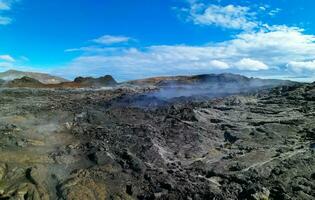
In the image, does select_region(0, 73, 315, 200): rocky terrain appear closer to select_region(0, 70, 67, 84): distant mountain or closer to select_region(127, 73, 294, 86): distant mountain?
select_region(127, 73, 294, 86): distant mountain

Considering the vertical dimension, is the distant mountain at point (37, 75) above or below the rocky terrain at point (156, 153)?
above

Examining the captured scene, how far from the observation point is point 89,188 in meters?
10.4

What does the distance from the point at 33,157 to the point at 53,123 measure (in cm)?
363

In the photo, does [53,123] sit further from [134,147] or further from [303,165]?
[303,165]

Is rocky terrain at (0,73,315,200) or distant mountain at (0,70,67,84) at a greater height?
distant mountain at (0,70,67,84)

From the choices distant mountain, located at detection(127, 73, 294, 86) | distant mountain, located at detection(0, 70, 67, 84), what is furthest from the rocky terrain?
distant mountain, located at detection(0, 70, 67, 84)

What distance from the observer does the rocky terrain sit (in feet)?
35.0

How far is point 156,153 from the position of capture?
1326 cm

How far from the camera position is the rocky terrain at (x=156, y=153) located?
420 inches

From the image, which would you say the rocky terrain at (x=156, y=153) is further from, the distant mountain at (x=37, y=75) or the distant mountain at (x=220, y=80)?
the distant mountain at (x=37, y=75)

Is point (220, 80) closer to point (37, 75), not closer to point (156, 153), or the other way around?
point (156, 153)

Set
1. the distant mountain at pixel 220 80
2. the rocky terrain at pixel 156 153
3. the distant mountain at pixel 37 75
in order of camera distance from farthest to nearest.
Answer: the distant mountain at pixel 37 75 < the distant mountain at pixel 220 80 < the rocky terrain at pixel 156 153

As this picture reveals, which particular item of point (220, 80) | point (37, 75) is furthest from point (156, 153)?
point (37, 75)

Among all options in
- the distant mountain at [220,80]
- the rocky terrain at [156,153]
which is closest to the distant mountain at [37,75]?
the distant mountain at [220,80]
